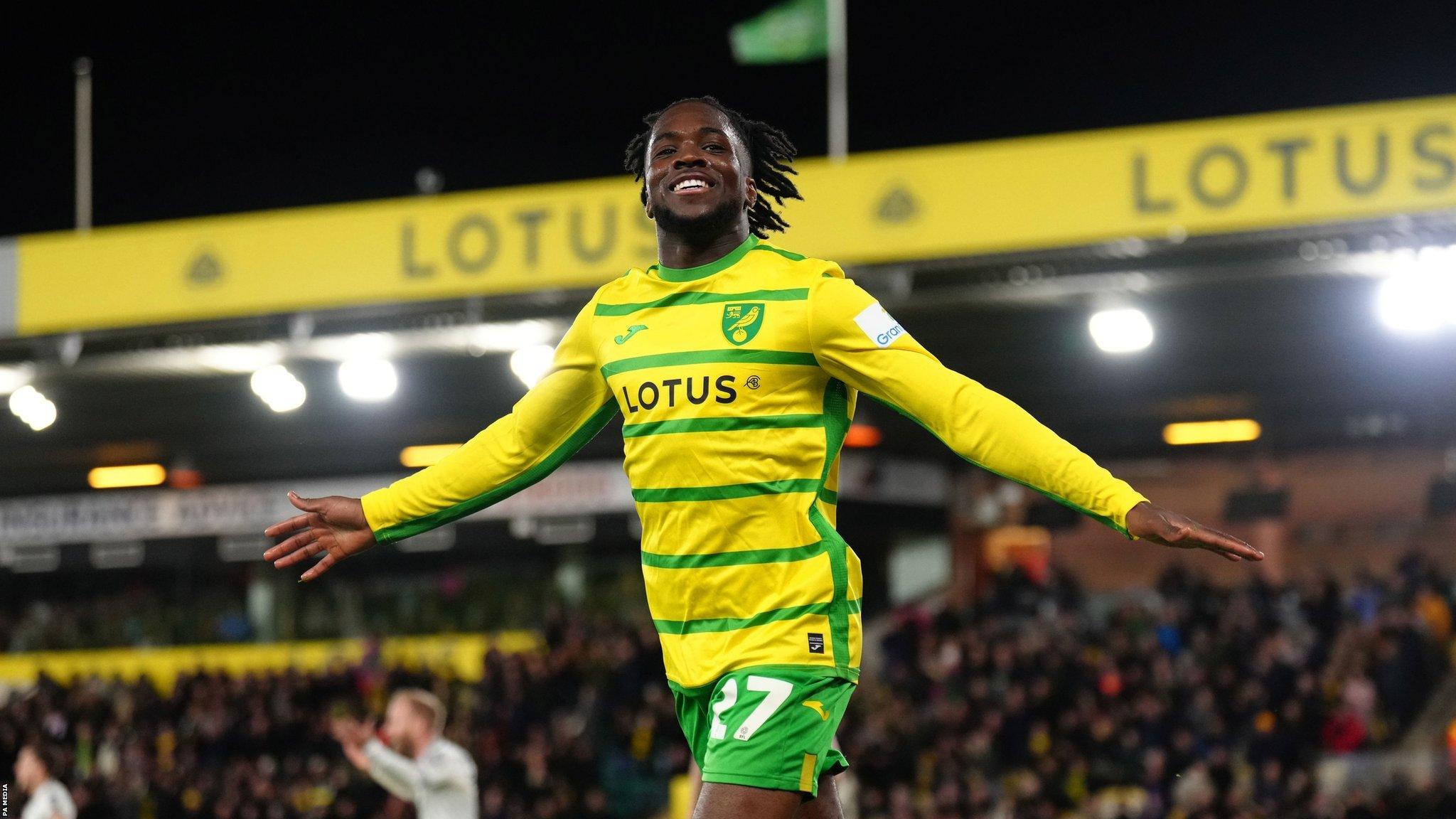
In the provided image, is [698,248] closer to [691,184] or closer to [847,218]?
[691,184]

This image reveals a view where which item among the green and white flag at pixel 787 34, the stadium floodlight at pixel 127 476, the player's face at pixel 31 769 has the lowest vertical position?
the player's face at pixel 31 769

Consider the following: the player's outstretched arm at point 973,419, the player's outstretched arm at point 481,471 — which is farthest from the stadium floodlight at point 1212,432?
the player's outstretched arm at point 973,419

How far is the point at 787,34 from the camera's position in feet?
50.0

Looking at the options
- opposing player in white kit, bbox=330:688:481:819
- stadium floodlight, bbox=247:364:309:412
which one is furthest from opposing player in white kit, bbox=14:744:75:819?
stadium floodlight, bbox=247:364:309:412

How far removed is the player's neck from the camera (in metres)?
4.15

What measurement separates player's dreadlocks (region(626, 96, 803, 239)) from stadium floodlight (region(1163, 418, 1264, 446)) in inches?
755

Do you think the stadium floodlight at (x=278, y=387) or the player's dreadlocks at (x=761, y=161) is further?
the stadium floodlight at (x=278, y=387)

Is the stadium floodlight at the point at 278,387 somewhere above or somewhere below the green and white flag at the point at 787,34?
below

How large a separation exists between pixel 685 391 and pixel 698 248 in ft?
1.18

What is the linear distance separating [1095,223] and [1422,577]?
9.11 metres

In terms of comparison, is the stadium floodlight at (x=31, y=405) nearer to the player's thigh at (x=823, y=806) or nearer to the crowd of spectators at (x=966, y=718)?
the crowd of spectators at (x=966, y=718)

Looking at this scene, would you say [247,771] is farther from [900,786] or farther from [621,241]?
[621,241]

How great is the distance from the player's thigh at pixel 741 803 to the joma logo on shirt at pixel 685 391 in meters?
0.81

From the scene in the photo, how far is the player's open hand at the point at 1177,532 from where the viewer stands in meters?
3.55
